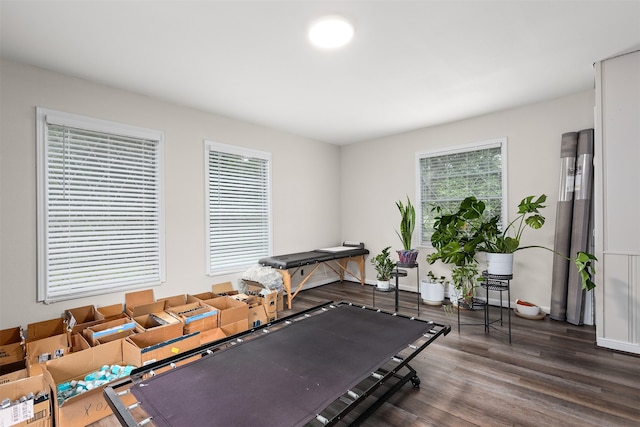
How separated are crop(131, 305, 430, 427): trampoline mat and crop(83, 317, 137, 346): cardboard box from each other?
1244 mm

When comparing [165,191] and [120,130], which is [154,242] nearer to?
Result: [165,191]

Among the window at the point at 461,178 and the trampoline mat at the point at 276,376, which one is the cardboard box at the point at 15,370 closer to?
the trampoline mat at the point at 276,376

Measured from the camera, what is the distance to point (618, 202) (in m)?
2.67

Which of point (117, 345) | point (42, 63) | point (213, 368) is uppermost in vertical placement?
point (42, 63)

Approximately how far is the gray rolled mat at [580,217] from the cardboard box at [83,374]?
14.4 feet

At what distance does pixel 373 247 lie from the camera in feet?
17.8

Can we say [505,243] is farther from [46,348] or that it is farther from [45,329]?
[45,329]

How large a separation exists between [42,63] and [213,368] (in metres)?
3.04

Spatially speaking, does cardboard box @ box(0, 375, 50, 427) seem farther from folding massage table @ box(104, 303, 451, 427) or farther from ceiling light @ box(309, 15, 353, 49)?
ceiling light @ box(309, 15, 353, 49)

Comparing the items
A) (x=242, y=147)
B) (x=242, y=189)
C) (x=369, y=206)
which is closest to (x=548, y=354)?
(x=369, y=206)

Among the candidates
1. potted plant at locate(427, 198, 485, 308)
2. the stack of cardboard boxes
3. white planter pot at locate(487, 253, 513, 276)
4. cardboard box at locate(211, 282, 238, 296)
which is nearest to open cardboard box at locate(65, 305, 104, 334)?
the stack of cardboard boxes

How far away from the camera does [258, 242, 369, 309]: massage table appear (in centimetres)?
409

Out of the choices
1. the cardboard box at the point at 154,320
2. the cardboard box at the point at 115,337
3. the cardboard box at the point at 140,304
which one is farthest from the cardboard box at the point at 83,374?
the cardboard box at the point at 140,304

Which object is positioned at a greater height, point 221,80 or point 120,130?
point 221,80
